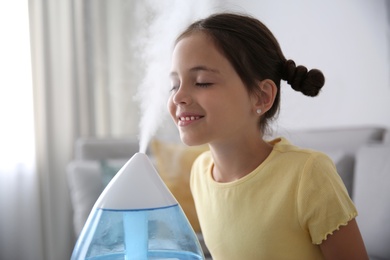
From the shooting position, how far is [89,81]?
10.3 ft

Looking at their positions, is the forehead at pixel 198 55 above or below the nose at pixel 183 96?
above

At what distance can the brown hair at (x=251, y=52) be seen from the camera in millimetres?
1006

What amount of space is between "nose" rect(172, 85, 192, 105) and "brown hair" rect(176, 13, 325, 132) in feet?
0.35

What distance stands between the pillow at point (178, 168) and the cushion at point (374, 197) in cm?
62

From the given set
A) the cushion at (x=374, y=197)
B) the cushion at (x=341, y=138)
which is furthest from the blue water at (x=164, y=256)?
the cushion at (x=341, y=138)

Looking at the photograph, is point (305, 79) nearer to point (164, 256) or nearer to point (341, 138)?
point (164, 256)

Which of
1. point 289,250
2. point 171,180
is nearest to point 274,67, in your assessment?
point 289,250

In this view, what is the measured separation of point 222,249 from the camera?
1.09 metres

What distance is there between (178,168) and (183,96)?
118 centimetres

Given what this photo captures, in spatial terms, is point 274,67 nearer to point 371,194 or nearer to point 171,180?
point 371,194

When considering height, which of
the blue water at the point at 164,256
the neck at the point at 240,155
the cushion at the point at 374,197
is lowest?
the cushion at the point at 374,197

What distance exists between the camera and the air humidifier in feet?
2.69

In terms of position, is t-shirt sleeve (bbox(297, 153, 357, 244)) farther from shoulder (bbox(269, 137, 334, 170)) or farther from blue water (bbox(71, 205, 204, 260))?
blue water (bbox(71, 205, 204, 260))

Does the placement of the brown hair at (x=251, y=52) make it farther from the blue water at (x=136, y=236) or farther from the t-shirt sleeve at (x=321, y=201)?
the blue water at (x=136, y=236)
